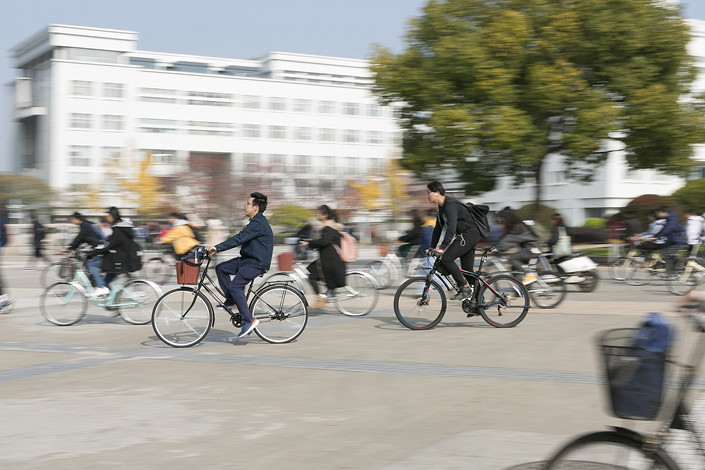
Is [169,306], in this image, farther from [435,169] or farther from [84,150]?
[84,150]

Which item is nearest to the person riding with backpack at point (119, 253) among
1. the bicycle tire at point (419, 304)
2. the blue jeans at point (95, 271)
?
the blue jeans at point (95, 271)

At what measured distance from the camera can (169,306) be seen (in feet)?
32.4

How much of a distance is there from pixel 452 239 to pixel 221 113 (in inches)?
2839

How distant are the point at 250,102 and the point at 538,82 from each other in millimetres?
63212

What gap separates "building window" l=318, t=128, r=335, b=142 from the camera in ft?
284

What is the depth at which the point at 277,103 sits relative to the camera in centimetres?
8456

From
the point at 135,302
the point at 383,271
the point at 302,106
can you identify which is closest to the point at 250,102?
the point at 302,106

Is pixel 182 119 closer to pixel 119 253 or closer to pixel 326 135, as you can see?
pixel 326 135

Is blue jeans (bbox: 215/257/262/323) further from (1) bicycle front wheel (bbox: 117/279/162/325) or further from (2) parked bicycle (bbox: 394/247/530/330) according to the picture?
(1) bicycle front wheel (bbox: 117/279/162/325)

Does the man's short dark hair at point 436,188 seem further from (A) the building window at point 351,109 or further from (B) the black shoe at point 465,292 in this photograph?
(A) the building window at point 351,109

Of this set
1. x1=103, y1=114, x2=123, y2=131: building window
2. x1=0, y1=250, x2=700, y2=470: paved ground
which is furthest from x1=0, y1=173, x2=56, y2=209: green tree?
x1=0, y1=250, x2=700, y2=470: paved ground

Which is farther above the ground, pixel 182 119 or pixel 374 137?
pixel 182 119

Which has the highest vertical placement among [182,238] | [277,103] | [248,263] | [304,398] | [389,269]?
[277,103]

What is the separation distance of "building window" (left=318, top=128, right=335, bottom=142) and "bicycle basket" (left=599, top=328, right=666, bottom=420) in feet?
275
